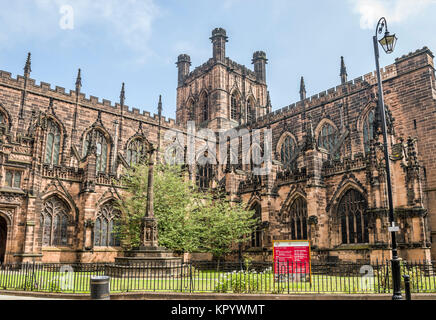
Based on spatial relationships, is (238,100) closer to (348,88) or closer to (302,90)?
(302,90)

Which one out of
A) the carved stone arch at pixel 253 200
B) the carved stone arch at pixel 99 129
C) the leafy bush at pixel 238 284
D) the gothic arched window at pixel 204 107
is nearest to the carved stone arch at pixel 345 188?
the carved stone arch at pixel 253 200

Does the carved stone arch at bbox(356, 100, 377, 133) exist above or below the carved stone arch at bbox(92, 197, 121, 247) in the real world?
above

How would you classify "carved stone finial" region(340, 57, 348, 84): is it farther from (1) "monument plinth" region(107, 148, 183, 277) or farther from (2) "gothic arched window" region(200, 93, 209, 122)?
(1) "monument plinth" region(107, 148, 183, 277)

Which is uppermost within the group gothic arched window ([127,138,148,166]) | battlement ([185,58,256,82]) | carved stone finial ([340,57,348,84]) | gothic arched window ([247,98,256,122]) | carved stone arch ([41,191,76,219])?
battlement ([185,58,256,82])

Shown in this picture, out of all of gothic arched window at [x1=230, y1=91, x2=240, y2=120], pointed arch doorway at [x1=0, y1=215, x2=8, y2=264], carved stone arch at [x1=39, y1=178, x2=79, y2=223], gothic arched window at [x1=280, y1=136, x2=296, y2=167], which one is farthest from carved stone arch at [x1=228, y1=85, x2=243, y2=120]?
pointed arch doorway at [x1=0, y1=215, x2=8, y2=264]

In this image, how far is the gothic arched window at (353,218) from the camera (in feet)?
80.9

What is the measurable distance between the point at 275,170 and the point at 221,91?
16810 mm

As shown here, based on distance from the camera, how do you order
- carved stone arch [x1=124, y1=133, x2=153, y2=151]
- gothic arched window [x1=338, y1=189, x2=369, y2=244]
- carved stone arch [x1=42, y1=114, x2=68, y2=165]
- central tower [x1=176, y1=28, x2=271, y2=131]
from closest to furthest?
gothic arched window [x1=338, y1=189, x2=369, y2=244] → carved stone arch [x1=42, y1=114, x2=68, y2=165] → carved stone arch [x1=124, y1=133, x2=153, y2=151] → central tower [x1=176, y1=28, x2=271, y2=131]

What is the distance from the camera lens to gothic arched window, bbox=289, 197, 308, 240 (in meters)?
27.8

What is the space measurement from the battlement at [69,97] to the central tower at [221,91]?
793cm

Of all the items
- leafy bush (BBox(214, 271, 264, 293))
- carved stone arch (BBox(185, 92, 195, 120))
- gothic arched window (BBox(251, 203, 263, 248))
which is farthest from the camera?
carved stone arch (BBox(185, 92, 195, 120))

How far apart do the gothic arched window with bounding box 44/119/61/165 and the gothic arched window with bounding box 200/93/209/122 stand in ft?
62.1

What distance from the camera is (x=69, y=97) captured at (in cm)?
3272
